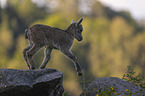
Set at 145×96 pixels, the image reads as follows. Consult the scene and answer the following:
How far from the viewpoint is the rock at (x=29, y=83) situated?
595 centimetres

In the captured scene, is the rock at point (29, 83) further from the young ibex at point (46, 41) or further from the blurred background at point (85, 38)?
the blurred background at point (85, 38)

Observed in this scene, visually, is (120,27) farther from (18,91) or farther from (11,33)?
(18,91)

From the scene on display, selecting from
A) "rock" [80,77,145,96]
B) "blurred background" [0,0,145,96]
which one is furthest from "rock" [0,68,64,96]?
"blurred background" [0,0,145,96]

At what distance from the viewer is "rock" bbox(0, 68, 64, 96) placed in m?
5.95

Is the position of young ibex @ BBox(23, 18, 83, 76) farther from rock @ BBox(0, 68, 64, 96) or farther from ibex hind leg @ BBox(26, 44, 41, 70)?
rock @ BBox(0, 68, 64, 96)

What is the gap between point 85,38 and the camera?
42.2 metres

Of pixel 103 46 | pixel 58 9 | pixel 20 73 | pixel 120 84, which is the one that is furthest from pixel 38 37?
pixel 58 9

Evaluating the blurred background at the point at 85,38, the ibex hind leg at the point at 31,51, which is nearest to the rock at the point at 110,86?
the ibex hind leg at the point at 31,51

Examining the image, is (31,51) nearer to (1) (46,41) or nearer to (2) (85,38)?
(1) (46,41)

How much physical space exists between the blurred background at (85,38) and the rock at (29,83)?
71.3 feet

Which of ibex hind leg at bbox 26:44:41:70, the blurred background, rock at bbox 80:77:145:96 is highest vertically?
the blurred background

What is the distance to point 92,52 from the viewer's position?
136 ft

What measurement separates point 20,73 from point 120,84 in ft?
10.2

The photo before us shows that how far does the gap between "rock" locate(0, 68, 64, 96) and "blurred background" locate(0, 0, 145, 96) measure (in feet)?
71.3
